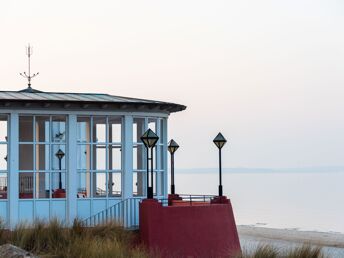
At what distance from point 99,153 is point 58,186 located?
2.00 m

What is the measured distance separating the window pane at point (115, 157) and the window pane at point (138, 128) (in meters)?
0.55

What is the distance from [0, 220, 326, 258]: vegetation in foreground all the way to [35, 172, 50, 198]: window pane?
2.37 meters

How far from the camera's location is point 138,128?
885 inches

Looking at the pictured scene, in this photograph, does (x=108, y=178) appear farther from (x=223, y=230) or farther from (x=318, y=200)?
(x=318, y=200)

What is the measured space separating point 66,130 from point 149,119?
7.84 ft

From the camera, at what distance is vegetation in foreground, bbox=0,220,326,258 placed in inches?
635

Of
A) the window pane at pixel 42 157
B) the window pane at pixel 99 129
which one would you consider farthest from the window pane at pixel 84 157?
the window pane at pixel 42 157

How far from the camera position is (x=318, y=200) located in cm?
9519

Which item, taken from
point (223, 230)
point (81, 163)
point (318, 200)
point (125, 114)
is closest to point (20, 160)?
point (81, 163)

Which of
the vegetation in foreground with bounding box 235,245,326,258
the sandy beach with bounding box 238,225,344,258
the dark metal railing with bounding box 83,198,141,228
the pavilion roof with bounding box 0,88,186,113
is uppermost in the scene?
the pavilion roof with bounding box 0,88,186,113

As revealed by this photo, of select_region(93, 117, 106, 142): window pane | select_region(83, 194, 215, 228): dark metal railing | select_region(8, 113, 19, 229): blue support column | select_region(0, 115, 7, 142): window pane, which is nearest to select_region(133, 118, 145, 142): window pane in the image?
select_region(93, 117, 106, 142): window pane

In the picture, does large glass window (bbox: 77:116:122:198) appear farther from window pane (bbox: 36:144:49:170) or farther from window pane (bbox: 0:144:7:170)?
window pane (bbox: 0:144:7:170)

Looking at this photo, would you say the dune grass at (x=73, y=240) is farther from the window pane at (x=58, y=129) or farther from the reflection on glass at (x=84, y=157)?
the window pane at (x=58, y=129)

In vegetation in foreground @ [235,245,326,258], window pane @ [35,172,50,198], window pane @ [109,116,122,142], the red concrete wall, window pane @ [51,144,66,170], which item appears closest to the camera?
vegetation in foreground @ [235,245,326,258]
